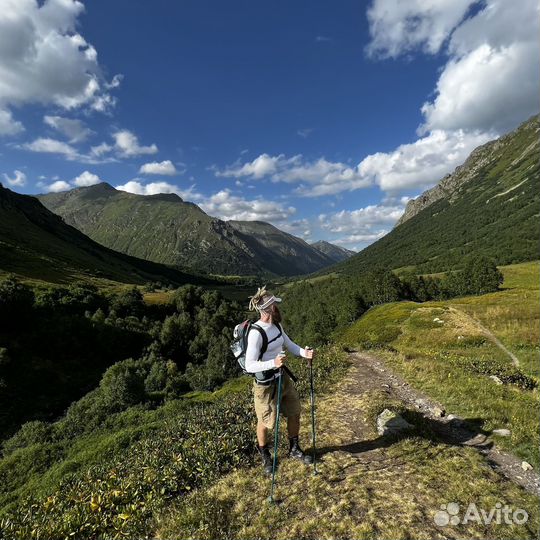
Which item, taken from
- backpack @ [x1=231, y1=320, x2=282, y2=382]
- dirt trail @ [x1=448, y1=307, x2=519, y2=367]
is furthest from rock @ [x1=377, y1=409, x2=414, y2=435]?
dirt trail @ [x1=448, y1=307, x2=519, y2=367]

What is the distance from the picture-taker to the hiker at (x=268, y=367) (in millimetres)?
8156

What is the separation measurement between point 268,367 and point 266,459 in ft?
9.34

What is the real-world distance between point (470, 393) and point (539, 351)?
2522 cm

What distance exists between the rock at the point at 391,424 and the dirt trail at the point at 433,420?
64 centimetres

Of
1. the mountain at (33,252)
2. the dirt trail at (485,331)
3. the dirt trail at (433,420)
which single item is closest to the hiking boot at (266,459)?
the dirt trail at (433,420)

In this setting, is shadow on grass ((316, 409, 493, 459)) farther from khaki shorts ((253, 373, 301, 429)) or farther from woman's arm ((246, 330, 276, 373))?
woman's arm ((246, 330, 276, 373))

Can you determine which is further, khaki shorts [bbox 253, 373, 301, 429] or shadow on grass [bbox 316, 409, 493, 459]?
shadow on grass [bbox 316, 409, 493, 459]

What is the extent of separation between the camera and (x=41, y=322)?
61781mm

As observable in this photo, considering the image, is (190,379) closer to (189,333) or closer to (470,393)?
(189,333)

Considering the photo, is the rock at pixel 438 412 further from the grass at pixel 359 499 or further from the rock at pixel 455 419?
the grass at pixel 359 499

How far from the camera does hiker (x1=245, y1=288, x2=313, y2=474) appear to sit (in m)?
8.16

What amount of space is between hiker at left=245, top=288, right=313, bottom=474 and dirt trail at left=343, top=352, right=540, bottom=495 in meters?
2.83

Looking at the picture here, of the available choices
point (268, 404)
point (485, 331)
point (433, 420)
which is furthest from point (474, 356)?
point (268, 404)

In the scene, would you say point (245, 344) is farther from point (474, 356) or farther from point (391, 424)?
point (474, 356)
